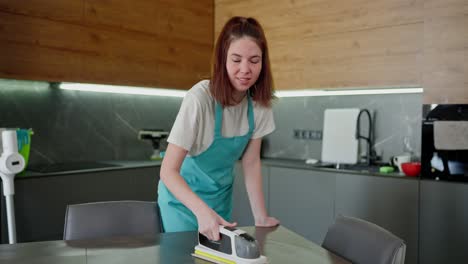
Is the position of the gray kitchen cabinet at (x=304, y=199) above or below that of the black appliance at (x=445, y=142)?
below

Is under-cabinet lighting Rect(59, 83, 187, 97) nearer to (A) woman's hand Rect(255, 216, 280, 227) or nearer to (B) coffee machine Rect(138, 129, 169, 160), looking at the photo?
(B) coffee machine Rect(138, 129, 169, 160)

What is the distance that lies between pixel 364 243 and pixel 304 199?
184 centimetres

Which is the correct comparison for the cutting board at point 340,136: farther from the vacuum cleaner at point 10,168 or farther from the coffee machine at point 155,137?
the vacuum cleaner at point 10,168

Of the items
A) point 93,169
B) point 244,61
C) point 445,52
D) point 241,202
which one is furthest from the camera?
point 241,202

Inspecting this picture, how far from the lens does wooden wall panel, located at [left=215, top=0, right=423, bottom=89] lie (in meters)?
2.86

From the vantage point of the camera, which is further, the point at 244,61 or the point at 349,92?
the point at 349,92

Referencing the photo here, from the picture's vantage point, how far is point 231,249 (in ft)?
3.88

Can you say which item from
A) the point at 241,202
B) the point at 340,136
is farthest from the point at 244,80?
the point at 241,202

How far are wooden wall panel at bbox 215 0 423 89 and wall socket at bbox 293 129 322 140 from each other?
47 cm

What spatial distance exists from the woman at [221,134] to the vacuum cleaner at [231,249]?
3 cm

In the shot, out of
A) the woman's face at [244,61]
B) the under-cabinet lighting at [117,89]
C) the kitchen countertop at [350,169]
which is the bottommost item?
the kitchen countertop at [350,169]

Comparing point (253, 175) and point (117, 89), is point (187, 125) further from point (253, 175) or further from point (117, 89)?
point (117, 89)

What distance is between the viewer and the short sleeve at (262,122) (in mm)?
1751

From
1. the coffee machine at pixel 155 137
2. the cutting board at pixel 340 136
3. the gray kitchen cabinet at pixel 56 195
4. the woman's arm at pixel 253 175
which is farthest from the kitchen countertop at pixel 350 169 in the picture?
the woman's arm at pixel 253 175
